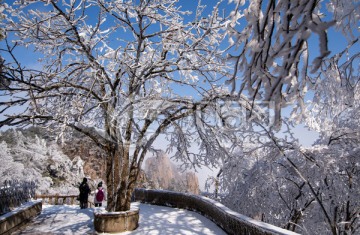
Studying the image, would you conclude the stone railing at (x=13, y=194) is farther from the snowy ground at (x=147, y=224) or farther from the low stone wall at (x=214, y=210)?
the low stone wall at (x=214, y=210)

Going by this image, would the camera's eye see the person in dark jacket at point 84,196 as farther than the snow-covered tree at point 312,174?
Yes

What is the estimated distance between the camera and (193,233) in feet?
27.7

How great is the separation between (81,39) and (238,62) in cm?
789

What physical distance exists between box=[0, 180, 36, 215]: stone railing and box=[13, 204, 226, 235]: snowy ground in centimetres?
94

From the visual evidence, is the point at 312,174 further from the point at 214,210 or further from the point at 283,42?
the point at 283,42

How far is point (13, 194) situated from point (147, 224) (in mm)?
5338

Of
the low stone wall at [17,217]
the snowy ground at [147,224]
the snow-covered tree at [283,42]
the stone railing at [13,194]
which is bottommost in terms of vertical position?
the snowy ground at [147,224]

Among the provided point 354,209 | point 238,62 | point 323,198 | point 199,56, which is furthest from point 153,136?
point 354,209

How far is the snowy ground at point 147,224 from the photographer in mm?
8930

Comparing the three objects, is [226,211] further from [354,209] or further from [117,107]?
[354,209]

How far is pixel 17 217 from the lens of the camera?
9516mm

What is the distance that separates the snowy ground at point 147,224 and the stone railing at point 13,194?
3.10 ft

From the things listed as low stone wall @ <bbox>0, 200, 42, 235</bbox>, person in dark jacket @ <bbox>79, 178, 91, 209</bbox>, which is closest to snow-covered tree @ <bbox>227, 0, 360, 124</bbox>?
low stone wall @ <bbox>0, 200, 42, 235</bbox>

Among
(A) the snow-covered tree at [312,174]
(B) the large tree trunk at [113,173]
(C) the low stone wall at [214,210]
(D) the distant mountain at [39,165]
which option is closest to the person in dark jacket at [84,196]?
(C) the low stone wall at [214,210]
